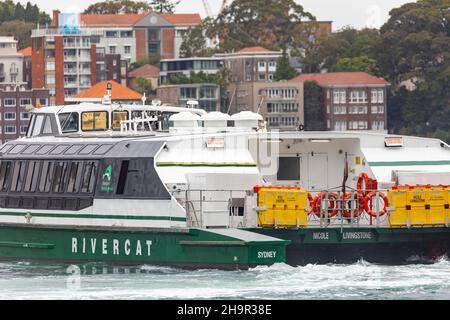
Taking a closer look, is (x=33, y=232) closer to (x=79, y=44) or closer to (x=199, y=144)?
(x=199, y=144)

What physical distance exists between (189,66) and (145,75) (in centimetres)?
826

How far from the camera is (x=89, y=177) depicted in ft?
123

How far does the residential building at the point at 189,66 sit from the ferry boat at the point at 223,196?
4932 inches

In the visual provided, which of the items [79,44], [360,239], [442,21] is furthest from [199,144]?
[79,44]

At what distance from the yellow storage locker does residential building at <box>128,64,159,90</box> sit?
133 meters

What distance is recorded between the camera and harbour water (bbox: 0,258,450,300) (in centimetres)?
3212

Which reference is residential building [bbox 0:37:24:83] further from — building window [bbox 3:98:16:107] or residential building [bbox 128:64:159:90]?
building window [bbox 3:98:16:107]

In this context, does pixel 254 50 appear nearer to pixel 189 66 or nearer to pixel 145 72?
pixel 189 66

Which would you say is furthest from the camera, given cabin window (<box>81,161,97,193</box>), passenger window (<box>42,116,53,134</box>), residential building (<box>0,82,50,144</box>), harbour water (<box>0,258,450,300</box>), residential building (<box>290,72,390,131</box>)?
residential building (<box>290,72,390,131</box>)

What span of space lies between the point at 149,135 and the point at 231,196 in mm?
3292

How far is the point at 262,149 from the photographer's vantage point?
123ft

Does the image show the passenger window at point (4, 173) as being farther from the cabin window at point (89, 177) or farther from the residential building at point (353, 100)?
the residential building at point (353, 100)

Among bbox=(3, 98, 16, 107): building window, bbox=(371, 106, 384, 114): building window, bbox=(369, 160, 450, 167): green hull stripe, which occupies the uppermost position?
bbox=(3, 98, 16, 107): building window

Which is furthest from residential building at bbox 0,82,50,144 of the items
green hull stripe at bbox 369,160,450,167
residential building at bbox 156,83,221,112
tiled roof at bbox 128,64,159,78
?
green hull stripe at bbox 369,160,450,167
